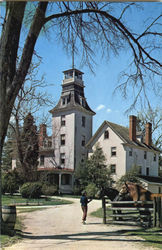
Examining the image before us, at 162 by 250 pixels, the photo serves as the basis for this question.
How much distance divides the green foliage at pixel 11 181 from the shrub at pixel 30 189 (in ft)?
1.17

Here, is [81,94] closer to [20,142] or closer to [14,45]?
[14,45]

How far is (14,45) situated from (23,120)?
4237 mm

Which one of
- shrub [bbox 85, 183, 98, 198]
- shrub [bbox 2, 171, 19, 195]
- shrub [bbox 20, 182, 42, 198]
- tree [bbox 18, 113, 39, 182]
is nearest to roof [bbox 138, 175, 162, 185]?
shrub [bbox 85, 183, 98, 198]

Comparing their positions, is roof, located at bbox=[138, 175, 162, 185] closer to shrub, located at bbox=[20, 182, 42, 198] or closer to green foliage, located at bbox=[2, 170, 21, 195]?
shrub, located at bbox=[20, 182, 42, 198]

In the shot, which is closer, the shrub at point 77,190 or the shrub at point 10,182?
the shrub at point 77,190

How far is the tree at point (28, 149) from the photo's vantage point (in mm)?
10793

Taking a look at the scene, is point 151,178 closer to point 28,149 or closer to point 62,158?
point 28,149

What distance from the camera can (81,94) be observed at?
6.67m

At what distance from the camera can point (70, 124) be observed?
7.68 m

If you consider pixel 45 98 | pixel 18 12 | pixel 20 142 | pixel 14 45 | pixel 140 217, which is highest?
pixel 18 12

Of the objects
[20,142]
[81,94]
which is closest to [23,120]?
[20,142]

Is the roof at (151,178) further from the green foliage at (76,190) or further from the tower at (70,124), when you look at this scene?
the tower at (70,124)

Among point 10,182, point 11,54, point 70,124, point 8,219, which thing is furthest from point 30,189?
point 11,54

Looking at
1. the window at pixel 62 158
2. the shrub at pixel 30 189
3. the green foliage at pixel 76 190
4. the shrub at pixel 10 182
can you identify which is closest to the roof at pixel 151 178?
the shrub at pixel 30 189
